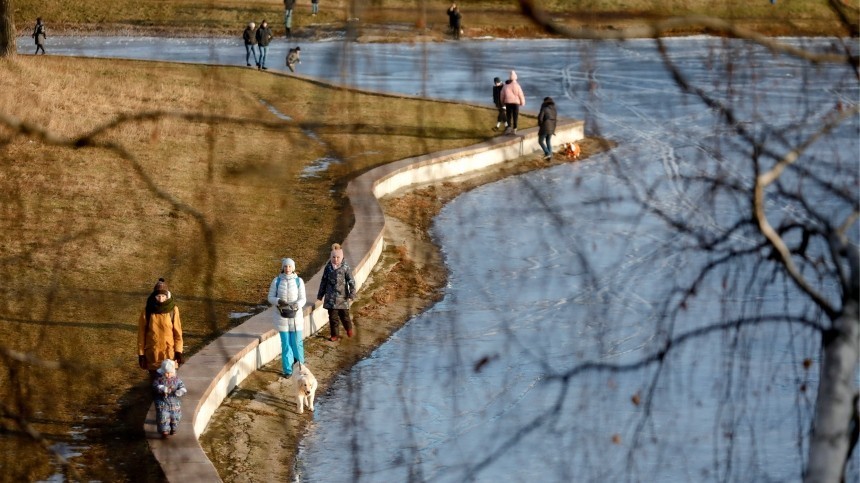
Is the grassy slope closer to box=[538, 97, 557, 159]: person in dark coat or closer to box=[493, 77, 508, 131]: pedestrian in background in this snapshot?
box=[538, 97, 557, 159]: person in dark coat

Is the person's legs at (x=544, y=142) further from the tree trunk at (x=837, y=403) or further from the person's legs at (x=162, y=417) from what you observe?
the tree trunk at (x=837, y=403)

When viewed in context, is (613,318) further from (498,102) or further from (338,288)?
(498,102)

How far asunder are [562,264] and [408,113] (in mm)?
18778

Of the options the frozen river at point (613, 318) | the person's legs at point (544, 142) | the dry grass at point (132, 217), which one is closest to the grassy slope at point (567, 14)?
the frozen river at point (613, 318)

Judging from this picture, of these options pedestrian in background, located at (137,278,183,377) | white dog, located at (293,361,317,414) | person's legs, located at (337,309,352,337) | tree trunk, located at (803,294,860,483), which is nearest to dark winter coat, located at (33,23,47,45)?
person's legs, located at (337,309,352,337)

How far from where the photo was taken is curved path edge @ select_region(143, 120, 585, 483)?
12.5 metres

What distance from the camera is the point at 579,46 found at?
16.5 feet

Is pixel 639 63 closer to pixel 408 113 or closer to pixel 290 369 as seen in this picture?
pixel 408 113

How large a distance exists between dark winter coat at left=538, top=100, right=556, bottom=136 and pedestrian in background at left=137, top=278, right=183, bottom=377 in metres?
18.6

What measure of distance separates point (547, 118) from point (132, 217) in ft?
38.8

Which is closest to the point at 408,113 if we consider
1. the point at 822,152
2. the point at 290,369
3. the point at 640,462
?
the point at 290,369

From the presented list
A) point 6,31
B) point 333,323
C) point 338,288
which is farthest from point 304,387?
point 6,31

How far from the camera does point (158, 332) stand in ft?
46.8

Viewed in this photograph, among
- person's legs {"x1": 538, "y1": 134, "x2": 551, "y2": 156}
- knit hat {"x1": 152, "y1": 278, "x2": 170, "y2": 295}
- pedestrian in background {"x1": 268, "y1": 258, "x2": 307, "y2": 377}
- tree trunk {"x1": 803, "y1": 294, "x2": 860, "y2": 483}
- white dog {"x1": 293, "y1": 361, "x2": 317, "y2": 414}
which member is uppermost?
tree trunk {"x1": 803, "y1": 294, "x2": 860, "y2": 483}
